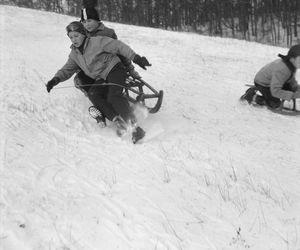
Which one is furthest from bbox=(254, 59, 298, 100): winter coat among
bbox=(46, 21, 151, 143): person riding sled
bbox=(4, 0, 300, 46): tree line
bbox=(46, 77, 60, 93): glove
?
bbox=(4, 0, 300, 46): tree line

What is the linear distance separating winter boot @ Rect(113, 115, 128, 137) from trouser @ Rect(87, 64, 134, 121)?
53mm

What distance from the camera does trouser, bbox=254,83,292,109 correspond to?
7.68 metres

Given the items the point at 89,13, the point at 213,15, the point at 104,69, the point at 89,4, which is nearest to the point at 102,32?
the point at 89,13

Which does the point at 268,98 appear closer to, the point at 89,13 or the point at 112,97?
the point at 112,97

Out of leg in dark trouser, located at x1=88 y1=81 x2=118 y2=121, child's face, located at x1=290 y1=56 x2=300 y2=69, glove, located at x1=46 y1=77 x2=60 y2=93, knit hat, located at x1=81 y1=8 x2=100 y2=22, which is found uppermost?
knit hat, located at x1=81 y1=8 x2=100 y2=22

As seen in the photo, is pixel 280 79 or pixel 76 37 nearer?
pixel 76 37

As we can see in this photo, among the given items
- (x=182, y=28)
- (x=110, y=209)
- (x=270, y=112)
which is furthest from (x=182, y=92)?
(x=182, y=28)

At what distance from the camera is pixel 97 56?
5.95 meters

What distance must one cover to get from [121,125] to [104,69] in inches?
36.8

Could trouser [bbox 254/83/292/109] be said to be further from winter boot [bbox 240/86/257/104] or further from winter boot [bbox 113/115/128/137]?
winter boot [bbox 113/115/128/137]

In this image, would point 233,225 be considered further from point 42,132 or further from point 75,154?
point 42,132

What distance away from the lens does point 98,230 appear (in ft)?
11.4

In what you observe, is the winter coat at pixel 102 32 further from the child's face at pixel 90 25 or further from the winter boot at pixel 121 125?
the winter boot at pixel 121 125

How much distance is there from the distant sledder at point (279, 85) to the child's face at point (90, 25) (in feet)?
10.5
